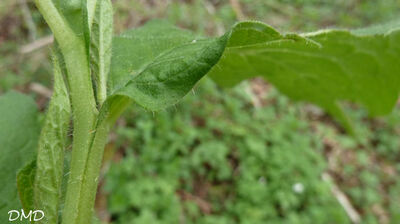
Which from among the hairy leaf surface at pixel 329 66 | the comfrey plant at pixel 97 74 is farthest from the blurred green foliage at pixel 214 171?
the comfrey plant at pixel 97 74

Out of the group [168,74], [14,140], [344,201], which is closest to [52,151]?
[168,74]

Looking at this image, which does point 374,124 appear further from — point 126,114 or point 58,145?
point 58,145

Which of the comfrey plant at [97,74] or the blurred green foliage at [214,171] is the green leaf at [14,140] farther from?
the blurred green foliage at [214,171]

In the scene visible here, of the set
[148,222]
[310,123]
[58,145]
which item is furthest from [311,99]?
[310,123]

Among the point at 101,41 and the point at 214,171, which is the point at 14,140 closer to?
the point at 101,41

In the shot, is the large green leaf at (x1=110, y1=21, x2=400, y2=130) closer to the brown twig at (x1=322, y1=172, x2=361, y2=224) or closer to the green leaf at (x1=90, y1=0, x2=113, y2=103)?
the green leaf at (x1=90, y1=0, x2=113, y2=103)

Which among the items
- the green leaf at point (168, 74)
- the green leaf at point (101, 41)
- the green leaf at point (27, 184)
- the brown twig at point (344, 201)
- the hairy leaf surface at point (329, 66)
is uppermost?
the brown twig at point (344, 201)

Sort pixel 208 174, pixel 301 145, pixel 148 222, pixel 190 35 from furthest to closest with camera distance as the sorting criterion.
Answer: pixel 301 145 < pixel 208 174 < pixel 148 222 < pixel 190 35

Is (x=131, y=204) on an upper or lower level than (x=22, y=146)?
upper
